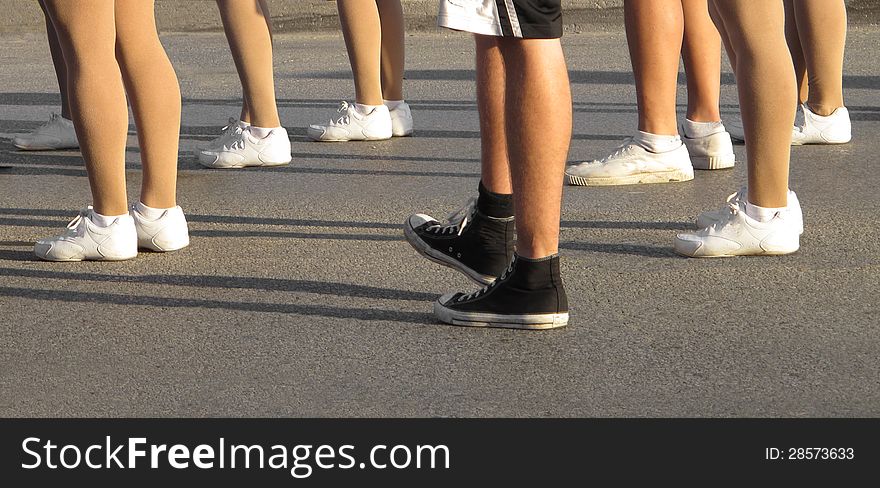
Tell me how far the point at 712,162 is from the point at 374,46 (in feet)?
5.14

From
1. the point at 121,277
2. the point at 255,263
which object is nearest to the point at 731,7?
the point at 255,263

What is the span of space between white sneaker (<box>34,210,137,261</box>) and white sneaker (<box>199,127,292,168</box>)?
4.72 ft

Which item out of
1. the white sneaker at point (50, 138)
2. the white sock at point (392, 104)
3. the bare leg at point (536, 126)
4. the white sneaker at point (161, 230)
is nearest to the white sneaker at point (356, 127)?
the white sock at point (392, 104)

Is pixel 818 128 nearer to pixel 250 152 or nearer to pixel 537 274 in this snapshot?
pixel 250 152

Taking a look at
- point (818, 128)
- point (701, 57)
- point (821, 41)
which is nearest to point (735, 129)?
point (818, 128)

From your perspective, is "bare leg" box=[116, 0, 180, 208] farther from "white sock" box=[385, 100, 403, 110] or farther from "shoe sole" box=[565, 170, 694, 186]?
"white sock" box=[385, 100, 403, 110]

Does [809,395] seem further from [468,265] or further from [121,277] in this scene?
[121,277]

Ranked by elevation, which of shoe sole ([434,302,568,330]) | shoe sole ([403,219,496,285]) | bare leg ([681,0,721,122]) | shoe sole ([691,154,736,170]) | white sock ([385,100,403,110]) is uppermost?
bare leg ([681,0,721,122])

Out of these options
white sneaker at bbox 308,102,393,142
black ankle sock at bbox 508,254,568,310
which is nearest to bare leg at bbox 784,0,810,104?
white sneaker at bbox 308,102,393,142

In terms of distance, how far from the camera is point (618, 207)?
4.59 meters

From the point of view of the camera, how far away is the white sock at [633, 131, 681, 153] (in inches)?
194

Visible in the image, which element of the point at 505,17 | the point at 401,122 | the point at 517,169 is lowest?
the point at 401,122

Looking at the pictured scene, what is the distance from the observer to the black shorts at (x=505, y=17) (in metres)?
2.99

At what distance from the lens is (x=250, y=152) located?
5.40 m
